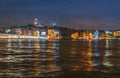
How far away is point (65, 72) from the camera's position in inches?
955

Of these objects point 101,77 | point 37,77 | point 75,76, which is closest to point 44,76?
point 37,77

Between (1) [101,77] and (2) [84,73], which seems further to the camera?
(2) [84,73]

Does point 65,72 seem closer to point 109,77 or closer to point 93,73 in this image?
point 93,73

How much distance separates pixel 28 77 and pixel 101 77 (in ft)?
14.7

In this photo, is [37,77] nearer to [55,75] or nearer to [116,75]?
[55,75]

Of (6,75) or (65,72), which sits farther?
(65,72)

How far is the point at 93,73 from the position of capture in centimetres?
2356

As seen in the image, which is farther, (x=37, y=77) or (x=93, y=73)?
(x=93, y=73)

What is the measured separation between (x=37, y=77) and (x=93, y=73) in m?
4.24

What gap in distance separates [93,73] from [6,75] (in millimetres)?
5807

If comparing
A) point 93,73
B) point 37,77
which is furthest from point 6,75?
point 93,73

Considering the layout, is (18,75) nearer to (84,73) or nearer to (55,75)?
(55,75)

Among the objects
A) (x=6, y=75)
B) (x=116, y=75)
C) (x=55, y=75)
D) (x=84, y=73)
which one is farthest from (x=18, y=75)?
(x=116, y=75)

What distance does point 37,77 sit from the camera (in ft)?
70.1
